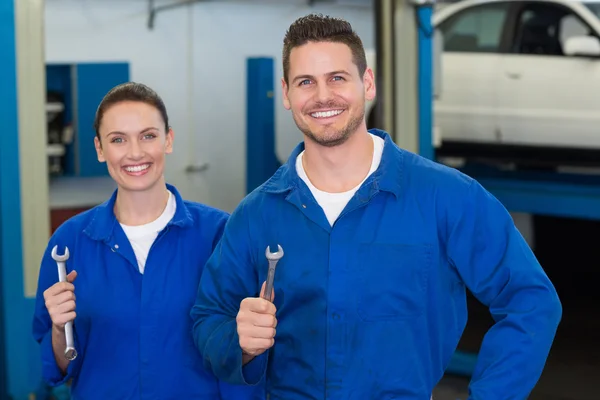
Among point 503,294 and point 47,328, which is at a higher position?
point 503,294

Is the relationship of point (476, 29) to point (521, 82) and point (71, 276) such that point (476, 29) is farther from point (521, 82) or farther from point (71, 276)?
point (71, 276)

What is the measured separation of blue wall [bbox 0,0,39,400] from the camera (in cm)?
352

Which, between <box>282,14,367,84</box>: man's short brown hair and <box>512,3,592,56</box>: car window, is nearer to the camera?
<box>282,14,367,84</box>: man's short brown hair

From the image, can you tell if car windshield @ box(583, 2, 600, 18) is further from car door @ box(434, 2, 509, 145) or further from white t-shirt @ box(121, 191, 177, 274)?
white t-shirt @ box(121, 191, 177, 274)

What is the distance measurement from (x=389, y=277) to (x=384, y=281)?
0.01 metres

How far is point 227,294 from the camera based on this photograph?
1.69 meters

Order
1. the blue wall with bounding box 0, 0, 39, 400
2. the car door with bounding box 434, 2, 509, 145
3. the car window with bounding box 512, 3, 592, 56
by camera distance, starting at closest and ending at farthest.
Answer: the blue wall with bounding box 0, 0, 39, 400 < the car window with bounding box 512, 3, 592, 56 < the car door with bounding box 434, 2, 509, 145

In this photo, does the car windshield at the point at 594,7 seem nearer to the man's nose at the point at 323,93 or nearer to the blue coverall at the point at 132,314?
the blue coverall at the point at 132,314

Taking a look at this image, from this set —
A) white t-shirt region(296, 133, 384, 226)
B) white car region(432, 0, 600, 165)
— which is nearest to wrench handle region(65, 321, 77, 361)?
Answer: white t-shirt region(296, 133, 384, 226)

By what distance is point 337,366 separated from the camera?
160cm

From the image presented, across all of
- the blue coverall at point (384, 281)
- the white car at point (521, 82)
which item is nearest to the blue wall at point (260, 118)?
the white car at point (521, 82)

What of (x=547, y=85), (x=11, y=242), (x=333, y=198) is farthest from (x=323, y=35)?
(x=547, y=85)

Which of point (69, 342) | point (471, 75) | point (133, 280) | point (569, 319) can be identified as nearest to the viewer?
point (69, 342)

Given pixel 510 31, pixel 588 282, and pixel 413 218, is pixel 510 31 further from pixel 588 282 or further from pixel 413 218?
pixel 413 218
